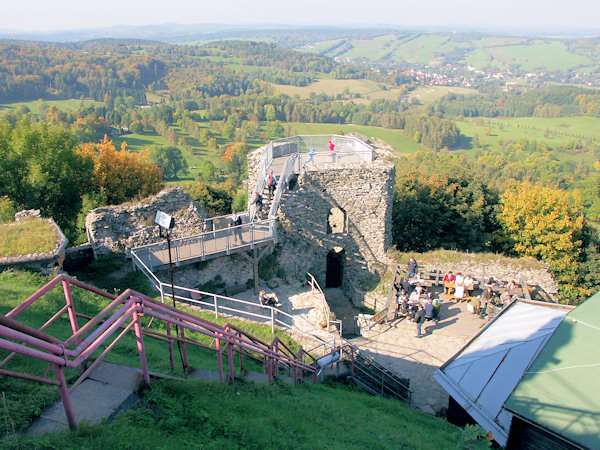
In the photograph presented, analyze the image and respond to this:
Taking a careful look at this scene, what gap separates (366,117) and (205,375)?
134006 millimetres

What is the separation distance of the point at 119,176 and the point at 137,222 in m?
9.92

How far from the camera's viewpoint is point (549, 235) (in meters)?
26.0

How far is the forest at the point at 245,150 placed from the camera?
65.5 feet

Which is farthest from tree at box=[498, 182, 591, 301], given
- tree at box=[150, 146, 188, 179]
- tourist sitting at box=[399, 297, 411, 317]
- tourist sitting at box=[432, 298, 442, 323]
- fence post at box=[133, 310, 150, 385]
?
tree at box=[150, 146, 188, 179]

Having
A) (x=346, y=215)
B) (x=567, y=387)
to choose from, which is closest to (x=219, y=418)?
(x=567, y=387)

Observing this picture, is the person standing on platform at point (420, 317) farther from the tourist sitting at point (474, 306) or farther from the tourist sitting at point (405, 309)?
the tourist sitting at point (474, 306)

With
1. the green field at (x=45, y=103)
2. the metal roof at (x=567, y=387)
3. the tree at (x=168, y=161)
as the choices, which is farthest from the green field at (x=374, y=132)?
the metal roof at (x=567, y=387)

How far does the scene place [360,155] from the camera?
61.7ft

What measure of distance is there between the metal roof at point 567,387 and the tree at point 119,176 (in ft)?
60.8

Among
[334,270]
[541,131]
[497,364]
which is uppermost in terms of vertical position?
[497,364]

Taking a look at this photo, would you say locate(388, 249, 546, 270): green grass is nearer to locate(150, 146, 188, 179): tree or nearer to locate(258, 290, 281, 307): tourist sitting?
locate(258, 290, 281, 307): tourist sitting

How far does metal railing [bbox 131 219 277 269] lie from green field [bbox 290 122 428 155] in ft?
280

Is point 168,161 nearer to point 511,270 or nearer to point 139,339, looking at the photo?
point 511,270

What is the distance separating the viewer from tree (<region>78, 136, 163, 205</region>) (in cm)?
2139
